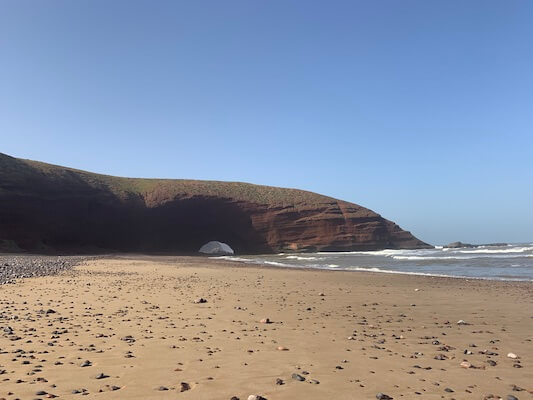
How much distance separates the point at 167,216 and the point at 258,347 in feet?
242

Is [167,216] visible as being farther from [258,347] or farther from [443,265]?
[258,347]

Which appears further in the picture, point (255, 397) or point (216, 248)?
point (216, 248)

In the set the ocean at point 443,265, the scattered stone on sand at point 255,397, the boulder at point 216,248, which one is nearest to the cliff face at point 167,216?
the boulder at point 216,248

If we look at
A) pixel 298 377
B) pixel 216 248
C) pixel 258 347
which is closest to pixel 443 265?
pixel 258 347

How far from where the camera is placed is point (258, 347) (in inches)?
251

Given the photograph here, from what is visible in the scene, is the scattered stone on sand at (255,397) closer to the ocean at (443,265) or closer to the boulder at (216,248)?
the ocean at (443,265)

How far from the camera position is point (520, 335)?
7730mm

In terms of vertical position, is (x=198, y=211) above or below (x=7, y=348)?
above

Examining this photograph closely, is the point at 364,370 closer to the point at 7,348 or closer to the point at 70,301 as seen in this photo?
the point at 7,348

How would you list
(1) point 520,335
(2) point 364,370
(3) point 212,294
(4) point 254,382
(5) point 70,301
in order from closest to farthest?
(4) point 254,382 → (2) point 364,370 → (1) point 520,335 → (5) point 70,301 → (3) point 212,294

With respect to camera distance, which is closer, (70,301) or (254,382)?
(254,382)

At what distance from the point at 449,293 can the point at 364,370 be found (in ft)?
32.9

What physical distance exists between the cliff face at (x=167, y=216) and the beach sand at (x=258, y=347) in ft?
188

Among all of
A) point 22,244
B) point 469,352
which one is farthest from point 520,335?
point 22,244
